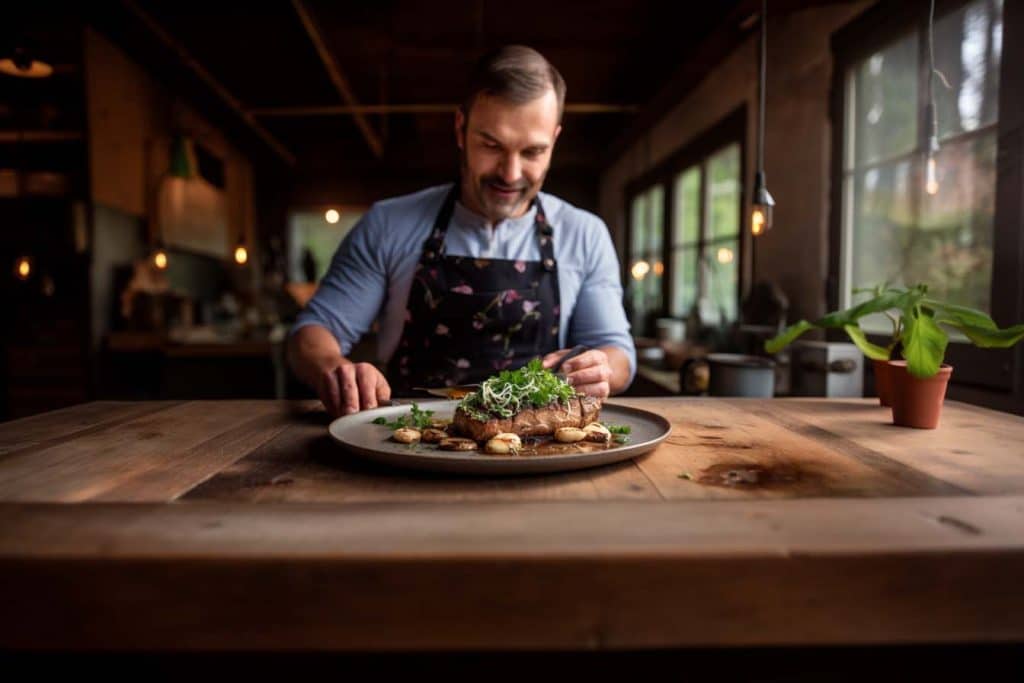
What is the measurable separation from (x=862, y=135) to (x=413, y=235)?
7.11 ft

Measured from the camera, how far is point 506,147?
70.9 inches

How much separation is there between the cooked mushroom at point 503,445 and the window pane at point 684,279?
444cm

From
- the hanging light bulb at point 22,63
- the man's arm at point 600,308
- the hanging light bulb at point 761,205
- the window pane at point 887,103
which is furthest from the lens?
the hanging light bulb at point 22,63

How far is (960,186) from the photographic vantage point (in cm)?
232

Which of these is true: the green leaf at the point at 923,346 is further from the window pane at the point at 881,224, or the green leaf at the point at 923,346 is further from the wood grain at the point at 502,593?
the window pane at the point at 881,224

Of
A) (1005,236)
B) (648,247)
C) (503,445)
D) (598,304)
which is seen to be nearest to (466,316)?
(598,304)

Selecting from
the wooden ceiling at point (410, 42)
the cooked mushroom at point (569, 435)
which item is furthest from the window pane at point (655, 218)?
the cooked mushroom at point (569, 435)

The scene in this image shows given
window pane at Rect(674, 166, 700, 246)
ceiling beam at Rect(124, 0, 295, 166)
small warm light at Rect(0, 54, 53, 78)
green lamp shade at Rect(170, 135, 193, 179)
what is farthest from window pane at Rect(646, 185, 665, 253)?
small warm light at Rect(0, 54, 53, 78)

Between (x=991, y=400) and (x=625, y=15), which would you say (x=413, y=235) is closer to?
(x=991, y=400)

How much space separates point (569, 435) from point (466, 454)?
0.18m

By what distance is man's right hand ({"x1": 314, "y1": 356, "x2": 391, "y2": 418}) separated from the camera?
1310mm

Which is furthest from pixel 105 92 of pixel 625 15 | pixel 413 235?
pixel 413 235

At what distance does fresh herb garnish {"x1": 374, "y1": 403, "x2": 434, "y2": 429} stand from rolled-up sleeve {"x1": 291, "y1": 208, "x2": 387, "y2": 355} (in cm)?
76

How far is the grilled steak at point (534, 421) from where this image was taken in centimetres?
109
